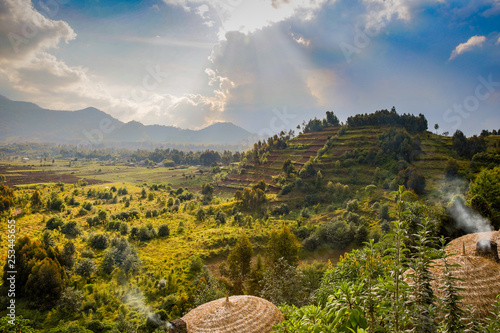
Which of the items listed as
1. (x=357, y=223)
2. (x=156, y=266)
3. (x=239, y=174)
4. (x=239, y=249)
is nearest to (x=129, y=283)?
A: (x=156, y=266)

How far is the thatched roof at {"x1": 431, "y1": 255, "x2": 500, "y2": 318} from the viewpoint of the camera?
25.8 ft

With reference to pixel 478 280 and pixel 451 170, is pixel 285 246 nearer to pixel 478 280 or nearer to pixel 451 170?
pixel 478 280

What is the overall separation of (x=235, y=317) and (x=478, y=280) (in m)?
9.83

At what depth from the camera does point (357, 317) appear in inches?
128

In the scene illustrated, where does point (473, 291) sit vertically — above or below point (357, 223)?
above

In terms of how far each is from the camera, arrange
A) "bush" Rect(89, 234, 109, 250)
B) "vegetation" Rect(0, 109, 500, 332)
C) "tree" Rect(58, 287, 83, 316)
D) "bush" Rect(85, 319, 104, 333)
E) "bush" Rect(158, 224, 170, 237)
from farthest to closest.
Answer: "bush" Rect(158, 224, 170, 237), "bush" Rect(89, 234, 109, 250), "tree" Rect(58, 287, 83, 316), "bush" Rect(85, 319, 104, 333), "vegetation" Rect(0, 109, 500, 332)

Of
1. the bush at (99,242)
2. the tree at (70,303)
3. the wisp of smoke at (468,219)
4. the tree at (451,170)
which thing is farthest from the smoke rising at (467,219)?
the bush at (99,242)

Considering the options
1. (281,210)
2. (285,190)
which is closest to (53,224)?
(281,210)

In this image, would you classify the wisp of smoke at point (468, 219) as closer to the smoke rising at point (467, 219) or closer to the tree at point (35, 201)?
the smoke rising at point (467, 219)

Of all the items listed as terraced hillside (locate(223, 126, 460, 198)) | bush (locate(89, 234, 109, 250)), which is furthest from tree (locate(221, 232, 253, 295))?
terraced hillside (locate(223, 126, 460, 198))

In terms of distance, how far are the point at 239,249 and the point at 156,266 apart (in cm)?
968

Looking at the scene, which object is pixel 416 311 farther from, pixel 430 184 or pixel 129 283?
pixel 430 184

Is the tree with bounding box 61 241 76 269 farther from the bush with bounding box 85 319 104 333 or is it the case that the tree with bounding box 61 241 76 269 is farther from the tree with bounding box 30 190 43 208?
the tree with bounding box 30 190 43 208

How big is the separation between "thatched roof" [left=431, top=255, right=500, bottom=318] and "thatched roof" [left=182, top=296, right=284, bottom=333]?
23.0ft
